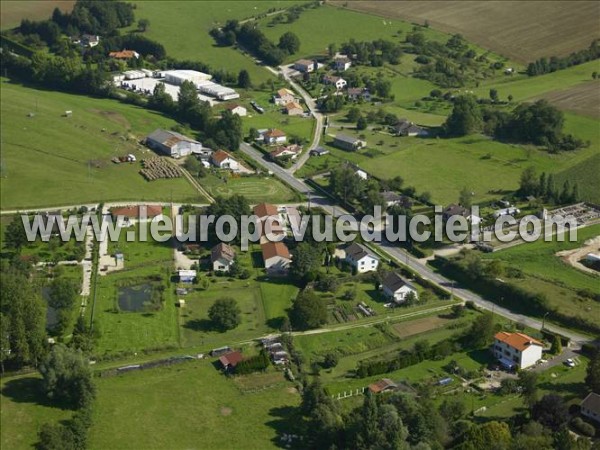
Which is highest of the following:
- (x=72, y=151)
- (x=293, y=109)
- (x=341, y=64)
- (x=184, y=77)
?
(x=341, y=64)

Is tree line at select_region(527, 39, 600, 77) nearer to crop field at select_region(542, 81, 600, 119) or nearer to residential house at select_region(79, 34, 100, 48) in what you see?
crop field at select_region(542, 81, 600, 119)

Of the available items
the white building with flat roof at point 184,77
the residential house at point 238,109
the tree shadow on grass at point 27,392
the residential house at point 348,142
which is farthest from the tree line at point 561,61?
the tree shadow on grass at point 27,392

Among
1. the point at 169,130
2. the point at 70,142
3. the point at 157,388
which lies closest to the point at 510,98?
the point at 169,130

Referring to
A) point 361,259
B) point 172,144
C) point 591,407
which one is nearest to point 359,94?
point 172,144

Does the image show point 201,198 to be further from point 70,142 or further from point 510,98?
point 510,98

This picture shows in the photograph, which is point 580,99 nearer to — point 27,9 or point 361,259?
point 361,259

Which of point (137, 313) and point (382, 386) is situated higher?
point (137, 313)

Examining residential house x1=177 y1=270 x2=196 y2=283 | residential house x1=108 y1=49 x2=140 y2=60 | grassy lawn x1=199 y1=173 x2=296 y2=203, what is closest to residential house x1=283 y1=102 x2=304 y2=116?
grassy lawn x1=199 y1=173 x2=296 y2=203
